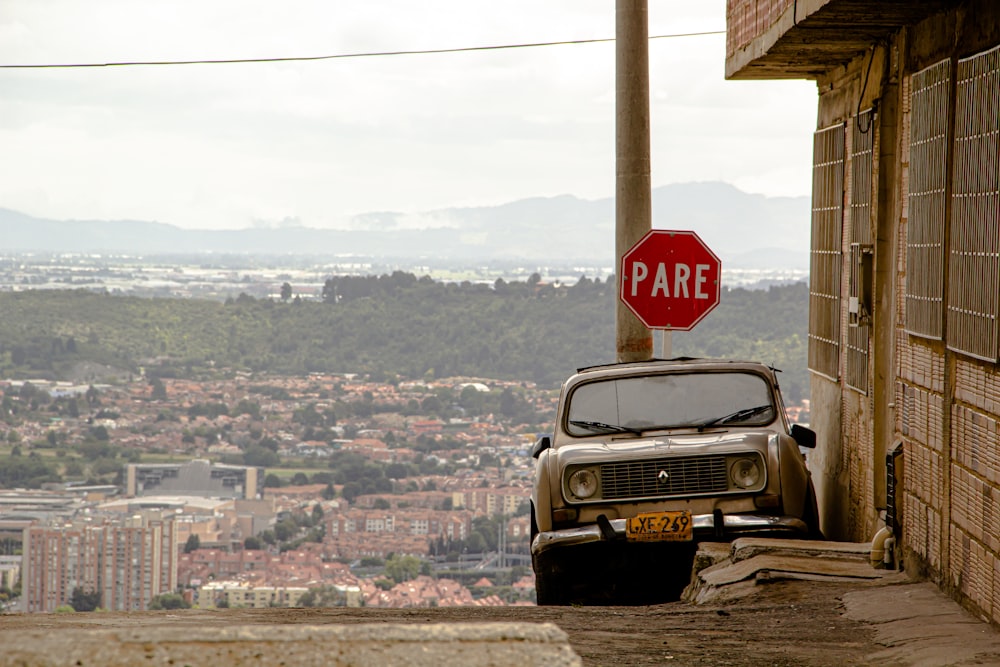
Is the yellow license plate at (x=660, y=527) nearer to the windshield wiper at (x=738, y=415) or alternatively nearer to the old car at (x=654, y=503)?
the old car at (x=654, y=503)

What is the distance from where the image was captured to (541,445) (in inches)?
451

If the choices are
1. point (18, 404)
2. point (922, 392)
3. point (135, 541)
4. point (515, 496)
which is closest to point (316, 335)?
point (18, 404)

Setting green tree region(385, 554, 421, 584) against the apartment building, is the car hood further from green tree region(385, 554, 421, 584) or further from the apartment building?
the apartment building

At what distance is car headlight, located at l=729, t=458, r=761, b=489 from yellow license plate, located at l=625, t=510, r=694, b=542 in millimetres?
438

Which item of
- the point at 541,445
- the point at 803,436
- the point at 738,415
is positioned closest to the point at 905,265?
the point at 803,436

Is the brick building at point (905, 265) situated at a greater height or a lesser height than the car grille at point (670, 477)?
greater

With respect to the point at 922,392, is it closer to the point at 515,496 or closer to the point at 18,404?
the point at 515,496

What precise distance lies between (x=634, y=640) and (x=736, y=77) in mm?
7651

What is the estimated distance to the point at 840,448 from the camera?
40.4 feet

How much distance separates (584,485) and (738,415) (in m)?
1.42

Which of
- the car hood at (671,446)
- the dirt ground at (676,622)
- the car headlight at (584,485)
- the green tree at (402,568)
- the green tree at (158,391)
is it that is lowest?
the green tree at (402,568)

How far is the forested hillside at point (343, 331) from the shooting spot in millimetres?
67750

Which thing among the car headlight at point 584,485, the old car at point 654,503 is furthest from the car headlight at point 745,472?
the car headlight at point 584,485

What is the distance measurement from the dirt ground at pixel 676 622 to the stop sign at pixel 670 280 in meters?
4.38
